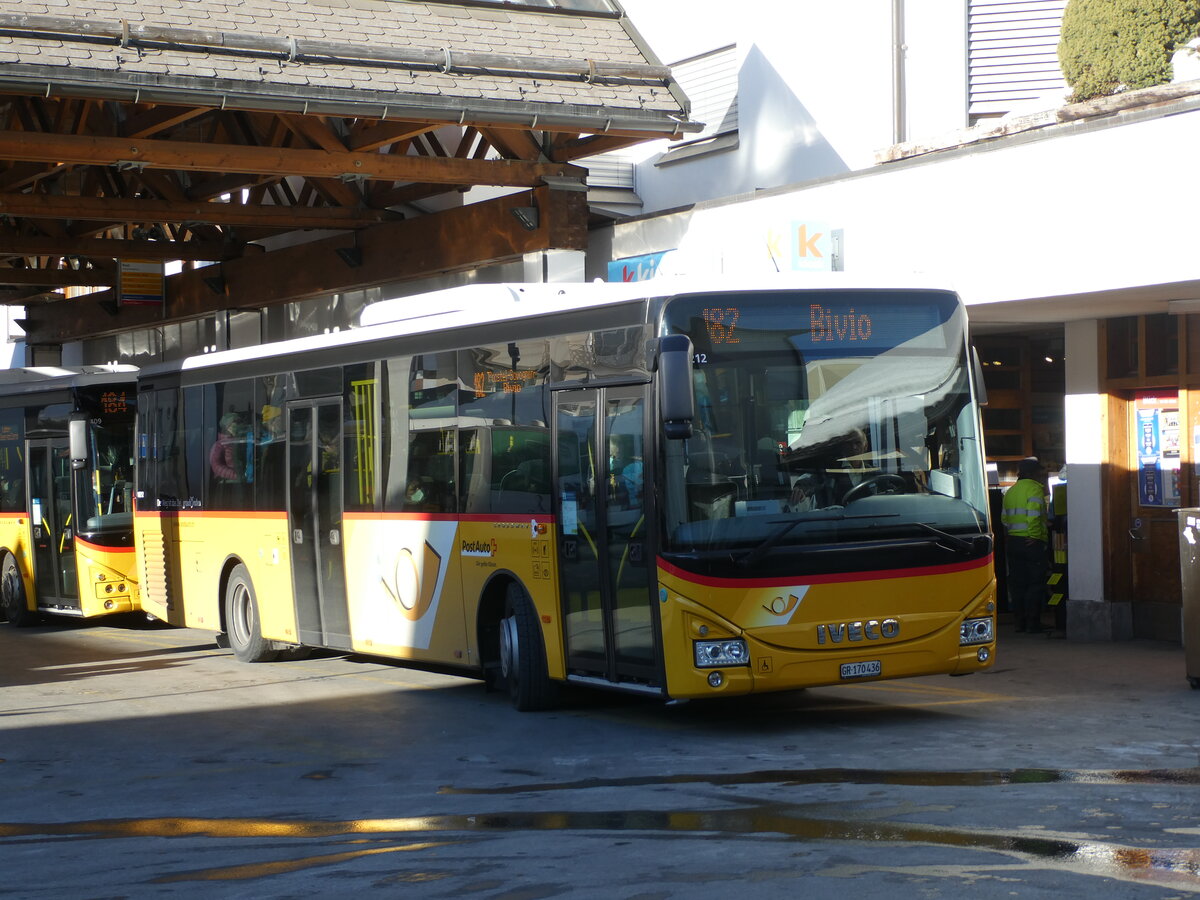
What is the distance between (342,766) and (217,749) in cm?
120

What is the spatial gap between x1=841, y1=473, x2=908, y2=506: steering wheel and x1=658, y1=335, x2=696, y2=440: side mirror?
1.15 meters

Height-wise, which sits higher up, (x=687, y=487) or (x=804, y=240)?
(x=804, y=240)

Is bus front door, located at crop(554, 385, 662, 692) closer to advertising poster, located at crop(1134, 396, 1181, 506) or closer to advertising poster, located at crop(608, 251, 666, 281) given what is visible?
advertising poster, located at crop(1134, 396, 1181, 506)

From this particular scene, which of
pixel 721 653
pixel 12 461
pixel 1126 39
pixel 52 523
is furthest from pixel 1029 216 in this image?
pixel 12 461

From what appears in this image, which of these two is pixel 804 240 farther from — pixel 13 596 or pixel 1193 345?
pixel 13 596

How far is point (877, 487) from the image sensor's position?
10.3m

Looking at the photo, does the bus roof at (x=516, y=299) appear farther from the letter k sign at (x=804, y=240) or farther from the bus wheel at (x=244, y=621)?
the letter k sign at (x=804, y=240)

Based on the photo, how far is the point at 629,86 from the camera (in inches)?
725

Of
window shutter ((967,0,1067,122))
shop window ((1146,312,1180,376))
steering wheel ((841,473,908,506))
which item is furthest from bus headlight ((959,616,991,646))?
window shutter ((967,0,1067,122))

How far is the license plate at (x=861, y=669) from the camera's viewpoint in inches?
404

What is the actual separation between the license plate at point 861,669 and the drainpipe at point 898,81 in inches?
591

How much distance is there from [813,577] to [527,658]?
8.13 feet

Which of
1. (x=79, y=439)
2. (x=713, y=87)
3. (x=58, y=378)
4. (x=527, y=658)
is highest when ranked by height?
(x=713, y=87)

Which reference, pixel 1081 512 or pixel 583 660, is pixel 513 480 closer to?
pixel 583 660
